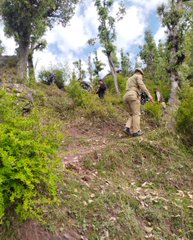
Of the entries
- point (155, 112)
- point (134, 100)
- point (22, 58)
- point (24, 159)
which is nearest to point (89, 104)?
point (155, 112)

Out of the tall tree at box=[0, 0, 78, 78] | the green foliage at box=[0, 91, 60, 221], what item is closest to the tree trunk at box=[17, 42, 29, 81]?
the tall tree at box=[0, 0, 78, 78]

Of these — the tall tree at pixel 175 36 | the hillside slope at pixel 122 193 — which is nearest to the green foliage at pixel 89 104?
the hillside slope at pixel 122 193

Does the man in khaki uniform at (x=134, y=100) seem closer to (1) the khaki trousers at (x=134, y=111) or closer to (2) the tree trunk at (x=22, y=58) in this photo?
(1) the khaki trousers at (x=134, y=111)

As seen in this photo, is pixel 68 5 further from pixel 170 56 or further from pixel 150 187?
pixel 150 187

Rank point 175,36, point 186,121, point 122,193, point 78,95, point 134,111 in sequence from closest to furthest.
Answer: point 122,193
point 186,121
point 134,111
point 78,95
point 175,36

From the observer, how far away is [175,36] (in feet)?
51.3

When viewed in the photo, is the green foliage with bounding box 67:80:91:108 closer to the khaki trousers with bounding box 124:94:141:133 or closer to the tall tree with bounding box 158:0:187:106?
the khaki trousers with bounding box 124:94:141:133

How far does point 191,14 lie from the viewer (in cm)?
1477

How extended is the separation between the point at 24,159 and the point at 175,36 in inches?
569

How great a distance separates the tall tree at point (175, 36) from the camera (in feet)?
49.6

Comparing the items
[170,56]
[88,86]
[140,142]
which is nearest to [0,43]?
[88,86]

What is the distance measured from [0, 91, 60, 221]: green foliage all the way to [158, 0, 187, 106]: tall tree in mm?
11899

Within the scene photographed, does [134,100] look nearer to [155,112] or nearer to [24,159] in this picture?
[155,112]

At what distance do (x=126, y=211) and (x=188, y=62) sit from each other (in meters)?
12.8
